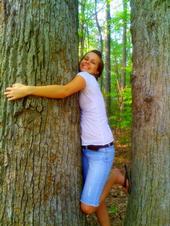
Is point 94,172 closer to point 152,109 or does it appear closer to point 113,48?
point 152,109

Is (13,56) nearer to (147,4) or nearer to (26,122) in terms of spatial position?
(26,122)

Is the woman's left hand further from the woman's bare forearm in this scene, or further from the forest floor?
the forest floor

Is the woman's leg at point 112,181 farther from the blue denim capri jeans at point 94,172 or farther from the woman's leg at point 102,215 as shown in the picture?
the blue denim capri jeans at point 94,172

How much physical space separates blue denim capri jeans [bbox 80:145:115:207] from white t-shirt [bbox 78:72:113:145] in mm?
115

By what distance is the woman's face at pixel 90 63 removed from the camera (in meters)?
3.58

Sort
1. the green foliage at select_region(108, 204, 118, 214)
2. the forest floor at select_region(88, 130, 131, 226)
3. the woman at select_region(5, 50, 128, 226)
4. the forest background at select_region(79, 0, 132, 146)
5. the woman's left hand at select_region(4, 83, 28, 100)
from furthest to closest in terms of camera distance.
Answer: the forest background at select_region(79, 0, 132, 146) → the green foliage at select_region(108, 204, 118, 214) → the forest floor at select_region(88, 130, 131, 226) → the woman at select_region(5, 50, 128, 226) → the woman's left hand at select_region(4, 83, 28, 100)

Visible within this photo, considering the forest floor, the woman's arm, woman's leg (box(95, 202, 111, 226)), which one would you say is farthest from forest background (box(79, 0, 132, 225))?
the woman's arm

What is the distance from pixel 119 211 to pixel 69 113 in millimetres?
3073

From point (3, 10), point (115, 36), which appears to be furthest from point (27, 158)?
point (115, 36)

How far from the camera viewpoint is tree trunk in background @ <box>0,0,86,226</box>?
9.52ft

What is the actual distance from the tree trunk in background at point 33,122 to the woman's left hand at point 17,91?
6 centimetres

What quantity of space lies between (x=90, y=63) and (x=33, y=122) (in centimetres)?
105

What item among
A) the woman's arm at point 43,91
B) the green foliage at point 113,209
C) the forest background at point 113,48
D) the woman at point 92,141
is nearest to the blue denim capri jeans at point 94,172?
the woman at point 92,141

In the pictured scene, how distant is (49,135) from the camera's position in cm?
301
